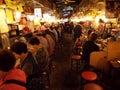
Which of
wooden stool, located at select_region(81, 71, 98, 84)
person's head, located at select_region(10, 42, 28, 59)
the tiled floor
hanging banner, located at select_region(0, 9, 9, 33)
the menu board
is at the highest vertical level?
the menu board

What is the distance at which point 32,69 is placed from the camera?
4.37 meters

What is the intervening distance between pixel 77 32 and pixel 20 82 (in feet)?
40.2

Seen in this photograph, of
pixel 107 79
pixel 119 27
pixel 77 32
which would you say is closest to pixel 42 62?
pixel 107 79

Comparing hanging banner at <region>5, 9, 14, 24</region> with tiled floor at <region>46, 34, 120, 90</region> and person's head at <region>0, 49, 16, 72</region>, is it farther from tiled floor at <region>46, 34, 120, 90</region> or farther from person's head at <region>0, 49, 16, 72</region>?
person's head at <region>0, 49, 16, 72</region>

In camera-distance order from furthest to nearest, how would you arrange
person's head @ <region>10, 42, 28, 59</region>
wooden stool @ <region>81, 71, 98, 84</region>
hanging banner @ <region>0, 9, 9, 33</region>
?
1. hanging banner @ <region>0, 9, 9, 33</region>
2. wooden stool @ <region>81, 71, 98, 84</region>
3. person's head @ <region>10, 42, 28, 59</region>

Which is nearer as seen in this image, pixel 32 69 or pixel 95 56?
pixel 32 69

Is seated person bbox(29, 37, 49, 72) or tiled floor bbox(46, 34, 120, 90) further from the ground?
seated person bbox(29, 37, 49, 72)

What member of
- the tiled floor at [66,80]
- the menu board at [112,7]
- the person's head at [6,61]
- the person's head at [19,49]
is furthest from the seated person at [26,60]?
the menu board at [112,7]

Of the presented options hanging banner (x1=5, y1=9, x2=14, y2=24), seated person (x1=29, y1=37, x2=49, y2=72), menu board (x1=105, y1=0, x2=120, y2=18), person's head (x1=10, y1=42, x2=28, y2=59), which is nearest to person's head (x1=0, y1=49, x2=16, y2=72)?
person's head (x1=10, y1=42, x2=28, y2=59)

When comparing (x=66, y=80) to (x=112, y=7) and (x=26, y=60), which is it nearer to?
(x=26, y=60)

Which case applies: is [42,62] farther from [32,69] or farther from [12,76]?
[12,76]

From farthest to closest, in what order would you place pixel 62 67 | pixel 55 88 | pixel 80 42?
1. pixel 80 42
2. pixel 62 67
3. pixel 55 88

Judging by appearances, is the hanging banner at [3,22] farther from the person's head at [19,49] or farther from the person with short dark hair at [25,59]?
the person's head at [19,49]

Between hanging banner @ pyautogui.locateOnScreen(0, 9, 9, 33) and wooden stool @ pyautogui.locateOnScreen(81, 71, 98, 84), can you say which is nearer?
wooden stool @ pyautogui.locateOnScreen(81, 71, 98, 84)
